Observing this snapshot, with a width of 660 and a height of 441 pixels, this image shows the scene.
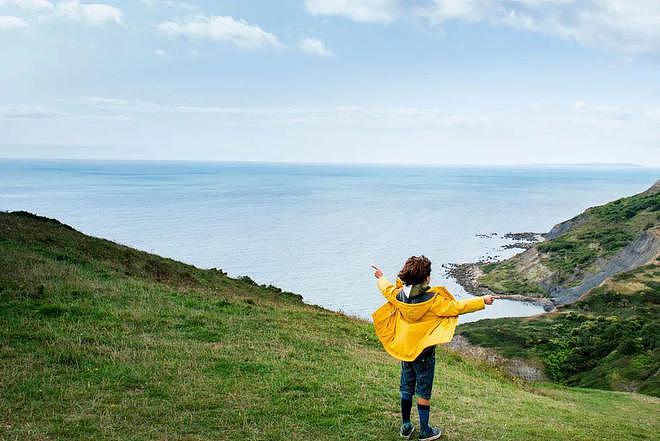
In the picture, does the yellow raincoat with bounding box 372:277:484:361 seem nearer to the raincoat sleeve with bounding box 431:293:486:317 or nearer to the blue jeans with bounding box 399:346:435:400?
the raincoat sleeve with bounding box 431:293:486:317

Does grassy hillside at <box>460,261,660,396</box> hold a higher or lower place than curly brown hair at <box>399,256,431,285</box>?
lower

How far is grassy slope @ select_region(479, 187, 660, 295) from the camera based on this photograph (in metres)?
107

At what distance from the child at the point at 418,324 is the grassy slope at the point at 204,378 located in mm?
919

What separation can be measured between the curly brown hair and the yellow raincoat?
30cm

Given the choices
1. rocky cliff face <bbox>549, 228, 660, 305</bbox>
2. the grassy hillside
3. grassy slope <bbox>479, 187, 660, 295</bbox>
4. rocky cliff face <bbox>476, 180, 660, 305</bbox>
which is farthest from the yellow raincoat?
grassy slope <bbox>479, 187, 660, 295</bbox>

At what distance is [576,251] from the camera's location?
374 ft

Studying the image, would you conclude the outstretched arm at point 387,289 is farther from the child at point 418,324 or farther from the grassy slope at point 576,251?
the grassy slope at point 576,251

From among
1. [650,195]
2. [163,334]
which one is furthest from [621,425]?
[650,195]

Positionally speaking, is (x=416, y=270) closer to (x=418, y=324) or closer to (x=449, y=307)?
(x=449, y=307)

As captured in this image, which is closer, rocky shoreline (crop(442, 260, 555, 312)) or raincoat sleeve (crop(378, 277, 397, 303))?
raincoat sleeve (crop(378, 277, 397, 303))

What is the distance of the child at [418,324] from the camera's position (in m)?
8.36

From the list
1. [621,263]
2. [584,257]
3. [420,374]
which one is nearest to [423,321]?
[420,374]

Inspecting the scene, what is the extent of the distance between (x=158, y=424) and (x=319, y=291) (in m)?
90.7

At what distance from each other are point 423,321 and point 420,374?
34.3 inches
